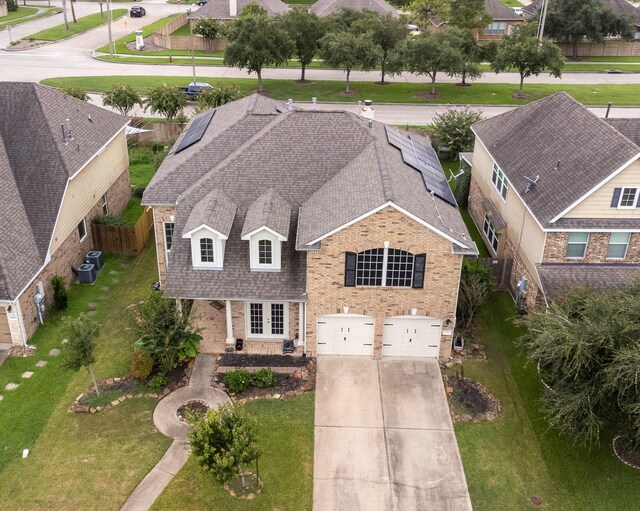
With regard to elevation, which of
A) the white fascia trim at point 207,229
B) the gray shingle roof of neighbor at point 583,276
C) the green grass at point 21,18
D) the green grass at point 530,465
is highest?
the white fascia trim at point 207,229

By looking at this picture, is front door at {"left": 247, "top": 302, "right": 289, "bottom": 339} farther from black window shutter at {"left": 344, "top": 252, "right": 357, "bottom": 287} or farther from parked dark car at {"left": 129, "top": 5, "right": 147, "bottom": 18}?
parked dark car at {"left": 129, "top": 5, "right": 147, "bottom": 18}

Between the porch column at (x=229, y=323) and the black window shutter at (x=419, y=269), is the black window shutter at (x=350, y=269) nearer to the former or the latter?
the black window shutter at (x=419, y=269)

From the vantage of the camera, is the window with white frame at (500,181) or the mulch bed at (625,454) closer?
the mulch bed at (625,454)

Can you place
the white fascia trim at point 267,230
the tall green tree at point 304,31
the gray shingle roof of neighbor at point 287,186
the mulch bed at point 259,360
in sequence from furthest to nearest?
the tall green tree at point 304,31
the mulch bed at point 259,360
the gray shingle roof of neighbor at point 287,186
the white fascia trim at point 267,230

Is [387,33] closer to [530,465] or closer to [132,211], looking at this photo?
[132,211]

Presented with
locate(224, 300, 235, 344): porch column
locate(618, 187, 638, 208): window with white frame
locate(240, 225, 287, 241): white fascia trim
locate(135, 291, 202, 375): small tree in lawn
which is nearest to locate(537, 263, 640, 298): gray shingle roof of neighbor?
locate(618, 187, 638, 208): window with white frame

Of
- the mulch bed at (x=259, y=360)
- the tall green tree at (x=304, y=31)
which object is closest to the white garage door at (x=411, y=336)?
the mulch bed at (x=259, y=360)

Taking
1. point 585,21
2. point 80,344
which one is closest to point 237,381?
point 80,344
